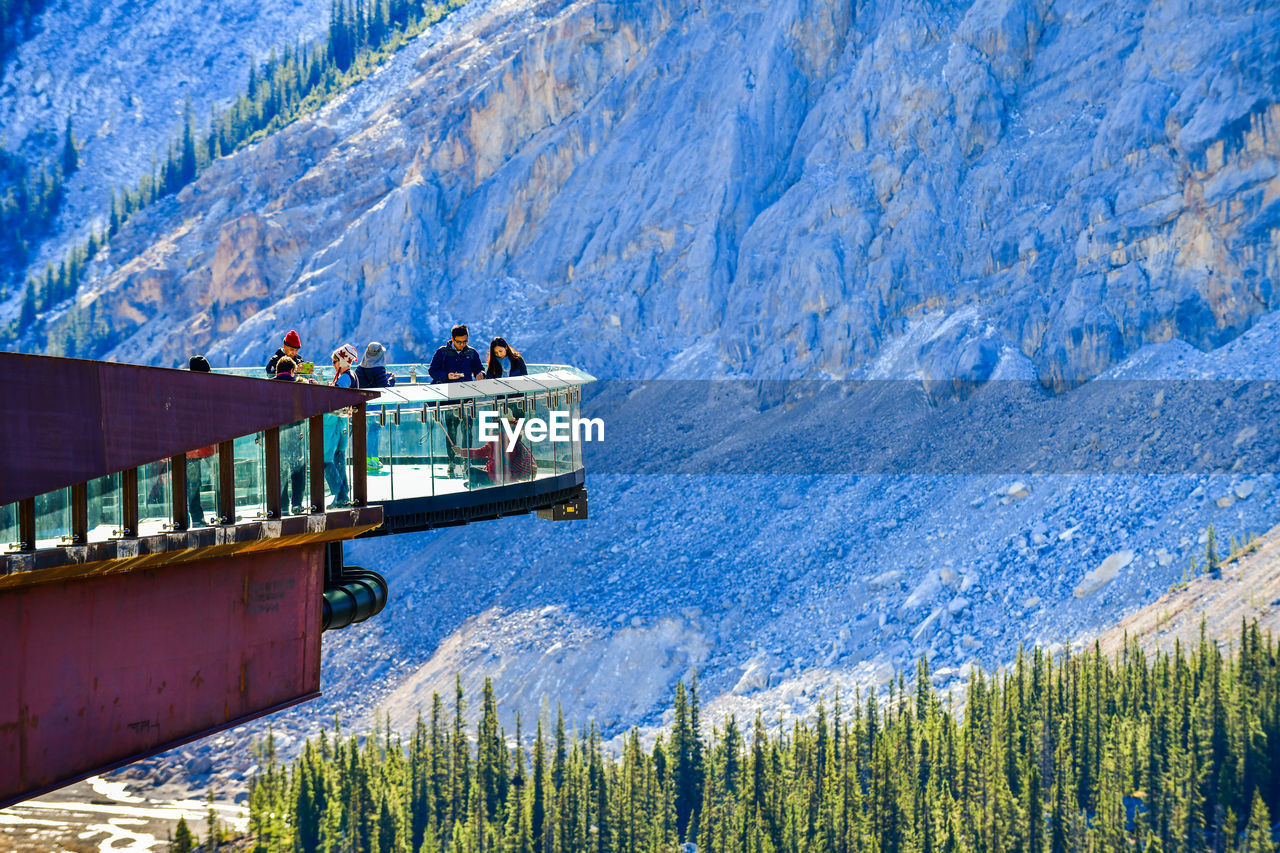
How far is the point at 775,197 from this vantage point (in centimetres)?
8981

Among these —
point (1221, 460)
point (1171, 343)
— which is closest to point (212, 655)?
point (1221, 460)

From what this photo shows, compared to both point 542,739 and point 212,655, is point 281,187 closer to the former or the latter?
point 542,739

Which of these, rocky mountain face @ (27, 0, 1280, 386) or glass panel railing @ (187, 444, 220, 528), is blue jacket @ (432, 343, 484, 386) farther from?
rocky mountain face @ (27, 0, 1280, 386)

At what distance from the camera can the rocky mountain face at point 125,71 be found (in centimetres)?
13912

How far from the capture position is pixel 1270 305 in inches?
2832

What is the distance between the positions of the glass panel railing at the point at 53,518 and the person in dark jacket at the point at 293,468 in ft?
11.8

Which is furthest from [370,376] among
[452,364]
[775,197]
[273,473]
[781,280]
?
[775,197]

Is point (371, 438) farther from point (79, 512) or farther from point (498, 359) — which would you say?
point (79, 512)

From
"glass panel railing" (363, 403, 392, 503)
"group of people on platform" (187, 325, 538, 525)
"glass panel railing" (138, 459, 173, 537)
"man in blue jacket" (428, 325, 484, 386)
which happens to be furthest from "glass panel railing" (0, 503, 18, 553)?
"man in blue jacket" (428, 325, 484, 386)

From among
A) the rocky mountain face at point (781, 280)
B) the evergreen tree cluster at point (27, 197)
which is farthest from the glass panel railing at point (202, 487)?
the evergreen tree cluster at point (27, 197)

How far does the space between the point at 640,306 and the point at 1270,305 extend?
37695 mm

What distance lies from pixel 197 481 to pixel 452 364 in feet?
20.4

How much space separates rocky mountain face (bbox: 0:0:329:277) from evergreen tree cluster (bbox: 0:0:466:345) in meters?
2.37

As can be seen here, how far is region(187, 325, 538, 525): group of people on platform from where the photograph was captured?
18250 mm
